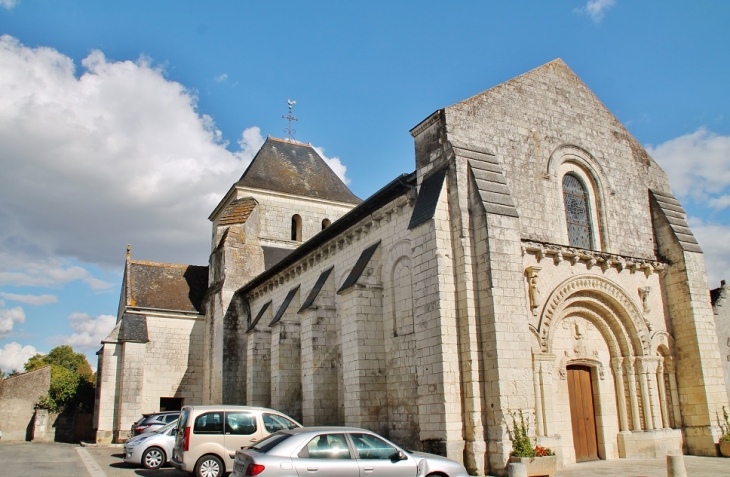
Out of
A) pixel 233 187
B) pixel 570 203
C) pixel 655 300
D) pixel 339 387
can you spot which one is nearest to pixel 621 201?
pixel 570 203

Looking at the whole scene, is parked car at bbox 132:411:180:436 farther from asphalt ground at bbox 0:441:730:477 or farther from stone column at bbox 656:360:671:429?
stone column at bbox 656:360:671:429

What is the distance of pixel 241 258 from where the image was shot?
25125mm

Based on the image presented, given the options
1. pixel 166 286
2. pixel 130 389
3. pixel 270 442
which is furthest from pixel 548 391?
pixel 166 286

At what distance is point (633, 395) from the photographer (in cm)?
1322

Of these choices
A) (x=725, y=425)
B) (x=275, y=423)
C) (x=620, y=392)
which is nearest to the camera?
(x=275, y=423)

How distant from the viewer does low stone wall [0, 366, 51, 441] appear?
91.5 ft

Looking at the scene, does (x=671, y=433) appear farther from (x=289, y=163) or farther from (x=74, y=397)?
(x=74, y=397)

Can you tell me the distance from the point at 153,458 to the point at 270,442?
6976mm

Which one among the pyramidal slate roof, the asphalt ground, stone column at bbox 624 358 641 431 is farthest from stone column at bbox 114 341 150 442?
stone column at bbox 624 358 641 431

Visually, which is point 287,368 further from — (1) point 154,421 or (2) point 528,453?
(2) point 528,453

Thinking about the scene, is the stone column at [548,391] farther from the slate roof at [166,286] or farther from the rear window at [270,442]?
the slate roof at [166,286]

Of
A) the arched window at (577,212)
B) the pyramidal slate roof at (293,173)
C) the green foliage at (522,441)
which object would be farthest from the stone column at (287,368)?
the pyramidal slate roof at (293,173)

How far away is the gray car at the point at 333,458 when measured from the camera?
24.3ft

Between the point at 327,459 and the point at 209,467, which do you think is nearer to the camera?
the point at 327,459
